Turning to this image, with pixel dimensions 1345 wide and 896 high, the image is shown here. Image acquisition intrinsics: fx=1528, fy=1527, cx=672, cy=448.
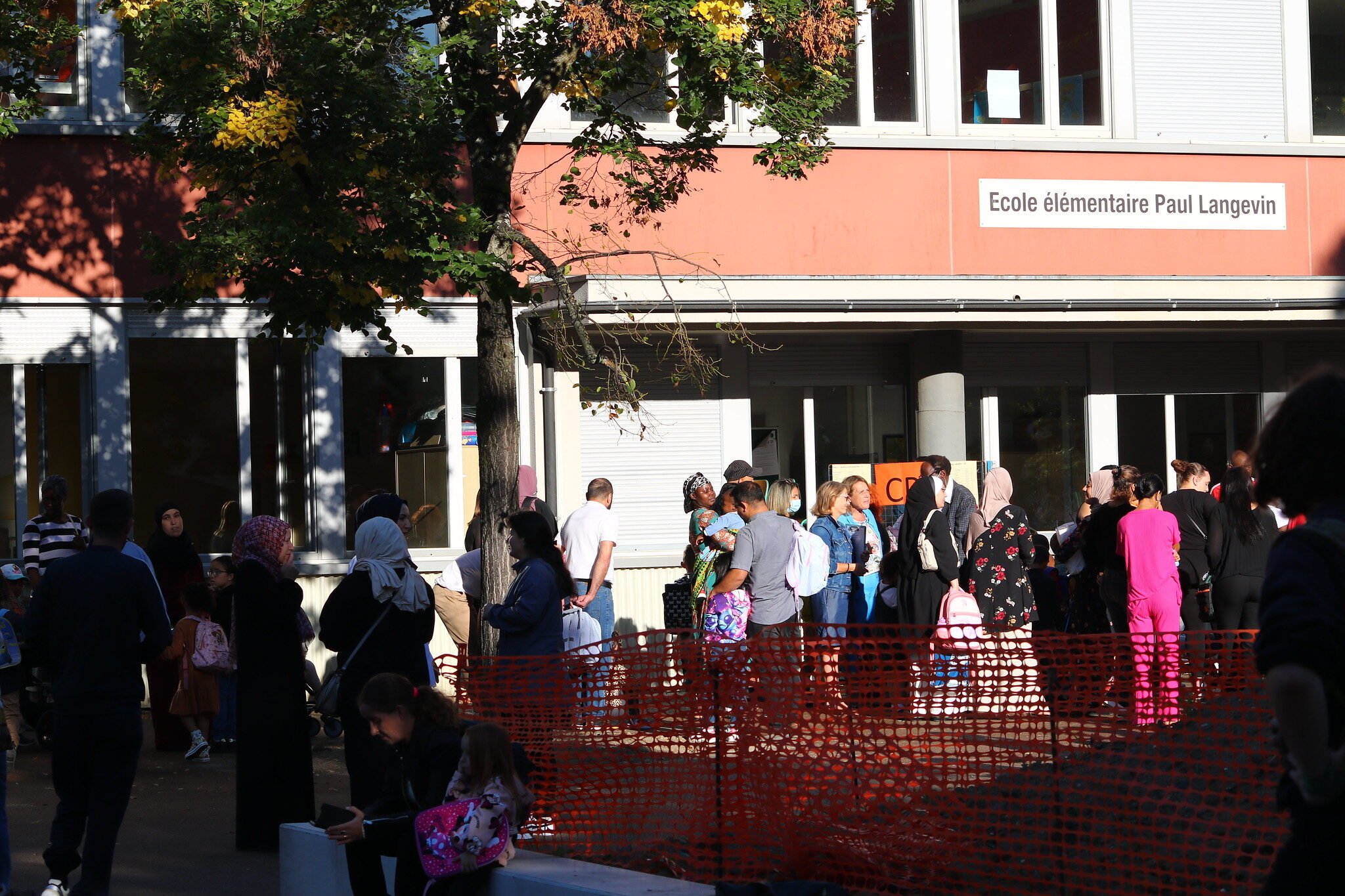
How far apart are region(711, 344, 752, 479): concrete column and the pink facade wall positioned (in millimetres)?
877

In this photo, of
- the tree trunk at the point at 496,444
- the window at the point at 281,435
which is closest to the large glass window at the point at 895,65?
the window at the point at 281,435

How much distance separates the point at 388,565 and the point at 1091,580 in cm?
655

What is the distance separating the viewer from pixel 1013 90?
15.8 metres

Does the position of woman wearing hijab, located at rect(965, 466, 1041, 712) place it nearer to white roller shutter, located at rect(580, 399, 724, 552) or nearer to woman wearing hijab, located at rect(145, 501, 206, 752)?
white roller shutter, located at rect(580, 399, 724, 552)

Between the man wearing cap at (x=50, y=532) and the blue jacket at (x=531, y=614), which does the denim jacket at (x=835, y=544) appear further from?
the man wearing cap at (x=50, y=532)

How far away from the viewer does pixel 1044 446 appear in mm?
16438

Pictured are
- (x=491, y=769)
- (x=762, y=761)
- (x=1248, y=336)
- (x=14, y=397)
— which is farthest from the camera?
(x=1248, y=336)

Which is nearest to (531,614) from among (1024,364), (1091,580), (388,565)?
(388,565)

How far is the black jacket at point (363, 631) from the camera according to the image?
720 centimetres

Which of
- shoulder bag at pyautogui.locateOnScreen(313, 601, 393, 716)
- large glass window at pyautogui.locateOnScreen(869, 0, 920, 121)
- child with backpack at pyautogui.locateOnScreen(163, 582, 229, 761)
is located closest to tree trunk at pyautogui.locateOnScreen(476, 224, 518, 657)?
child with backpack at pyautogui.locateOnScreen(163, 582, 229, 761)

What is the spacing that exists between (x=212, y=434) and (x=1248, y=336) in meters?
11.0

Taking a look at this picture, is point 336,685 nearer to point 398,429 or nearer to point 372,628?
point 372,628

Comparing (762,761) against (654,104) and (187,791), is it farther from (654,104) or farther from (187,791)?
(654,104)

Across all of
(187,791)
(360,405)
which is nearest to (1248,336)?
(360,405)
